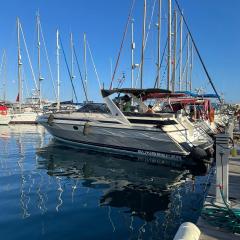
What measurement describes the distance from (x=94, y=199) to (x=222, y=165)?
3999 millimetres

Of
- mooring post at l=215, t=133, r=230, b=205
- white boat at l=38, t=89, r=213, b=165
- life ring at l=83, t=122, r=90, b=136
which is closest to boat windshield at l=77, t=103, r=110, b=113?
white boat at l=38, t=89, r=213, b=165

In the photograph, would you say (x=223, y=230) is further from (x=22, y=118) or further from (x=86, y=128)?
(x=22, y=118)

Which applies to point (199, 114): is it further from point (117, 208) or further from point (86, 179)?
point (117, 208)

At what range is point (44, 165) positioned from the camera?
49.1 ft

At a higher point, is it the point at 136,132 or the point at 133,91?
the point at 133,91

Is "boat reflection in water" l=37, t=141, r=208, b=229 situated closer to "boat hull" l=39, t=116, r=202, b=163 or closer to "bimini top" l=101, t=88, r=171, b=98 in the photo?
"boat hull" l=39, t=116, r=202, b=163

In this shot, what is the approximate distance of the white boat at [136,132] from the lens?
15578 millimetres

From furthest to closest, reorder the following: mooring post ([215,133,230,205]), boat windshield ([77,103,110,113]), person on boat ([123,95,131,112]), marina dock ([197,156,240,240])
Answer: boat windshield ([77,103,110,113]) → person on boat ([123,95,131,112]) → mooring post ([215,133,230,205]) → marina dock ([197,156,240,240])

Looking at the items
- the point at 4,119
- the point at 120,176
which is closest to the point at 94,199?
the point at 120,176

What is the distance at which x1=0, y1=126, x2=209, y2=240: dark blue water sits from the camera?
24.5 feet

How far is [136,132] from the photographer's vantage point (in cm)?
1638

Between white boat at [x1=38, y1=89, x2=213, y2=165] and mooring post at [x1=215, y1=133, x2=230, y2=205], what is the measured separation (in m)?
7.38

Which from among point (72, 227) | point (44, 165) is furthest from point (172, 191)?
point (44, 165)

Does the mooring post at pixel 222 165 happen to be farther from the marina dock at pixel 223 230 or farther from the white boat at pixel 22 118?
the white boat at pixel 22 118
